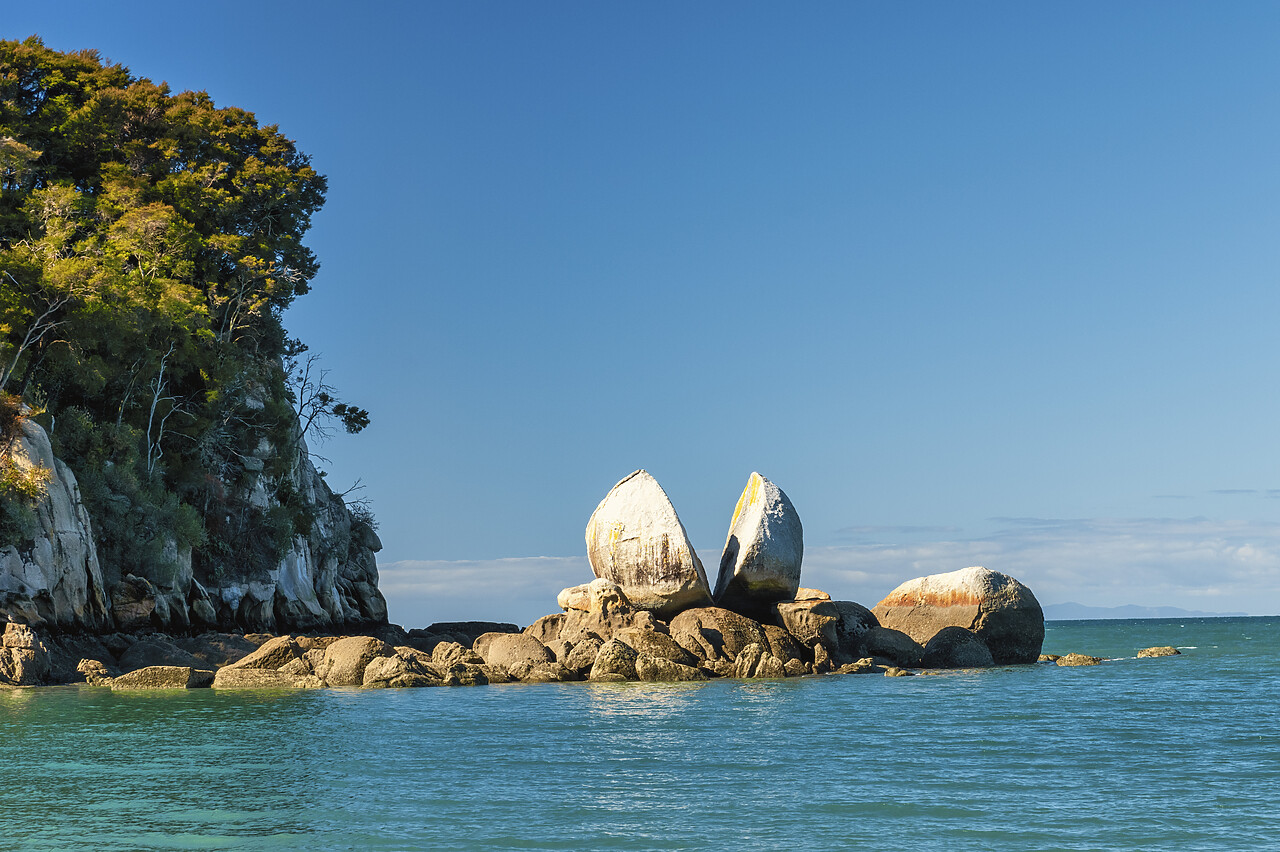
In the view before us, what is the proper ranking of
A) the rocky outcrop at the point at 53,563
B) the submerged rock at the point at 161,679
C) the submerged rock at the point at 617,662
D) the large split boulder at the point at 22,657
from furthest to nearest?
1. the submerged rock at the point at 617,662
2. the rocky outcrop at the point at 53,563
3. the submerged rock at the point at 161,679
4. the large split boulder at the point at 22,657

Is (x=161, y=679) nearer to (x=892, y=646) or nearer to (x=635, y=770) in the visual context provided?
(x=635, y=770)

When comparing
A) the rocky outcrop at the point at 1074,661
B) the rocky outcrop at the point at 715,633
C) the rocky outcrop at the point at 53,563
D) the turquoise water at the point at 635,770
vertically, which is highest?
the rocky outcrop at the point at 53,563

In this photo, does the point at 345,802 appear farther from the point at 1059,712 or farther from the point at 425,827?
the point at 1059,712

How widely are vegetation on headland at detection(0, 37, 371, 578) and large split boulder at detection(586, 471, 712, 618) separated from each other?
13467 mm

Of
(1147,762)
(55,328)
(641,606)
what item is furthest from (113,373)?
(1147,762)

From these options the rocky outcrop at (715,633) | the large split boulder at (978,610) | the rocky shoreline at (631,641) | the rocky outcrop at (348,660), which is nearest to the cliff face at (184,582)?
the rocky shoreline at (631,641)

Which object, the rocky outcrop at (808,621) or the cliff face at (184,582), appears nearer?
the cliff face at (184,582)

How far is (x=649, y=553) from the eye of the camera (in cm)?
2906

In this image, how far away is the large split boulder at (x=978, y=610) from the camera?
34.0 metres

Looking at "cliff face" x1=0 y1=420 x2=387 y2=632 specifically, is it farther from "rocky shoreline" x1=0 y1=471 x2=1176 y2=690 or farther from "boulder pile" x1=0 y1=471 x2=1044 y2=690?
"boulder pile" x1=0 y1=471 x2=1044 y2=690

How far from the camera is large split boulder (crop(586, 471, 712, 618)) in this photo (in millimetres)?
28984

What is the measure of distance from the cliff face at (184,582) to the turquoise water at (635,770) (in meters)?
4.47

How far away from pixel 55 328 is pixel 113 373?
276 cm

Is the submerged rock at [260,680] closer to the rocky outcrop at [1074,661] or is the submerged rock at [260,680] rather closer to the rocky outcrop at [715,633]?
the rocky outcrop at [715,633]
